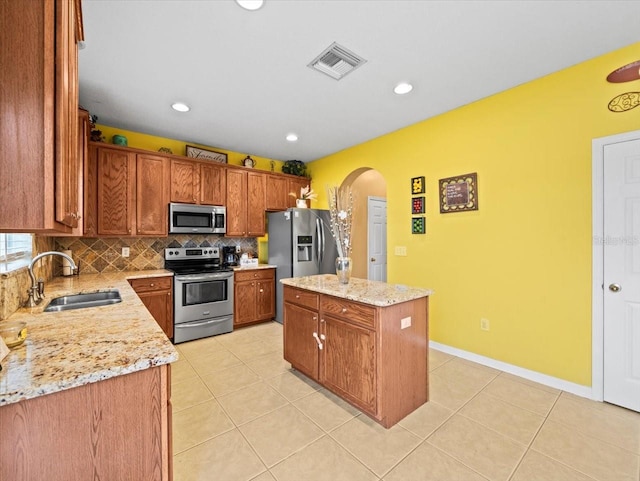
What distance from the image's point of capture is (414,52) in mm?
2176

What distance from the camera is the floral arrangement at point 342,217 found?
99.7 inches

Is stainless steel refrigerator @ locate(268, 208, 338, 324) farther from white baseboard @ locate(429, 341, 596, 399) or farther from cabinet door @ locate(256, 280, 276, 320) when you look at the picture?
white baseboard @ locate(429, 341, 596, 399)

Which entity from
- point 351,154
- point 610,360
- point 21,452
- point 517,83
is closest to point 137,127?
point 351,154

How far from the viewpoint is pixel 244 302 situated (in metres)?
4.14

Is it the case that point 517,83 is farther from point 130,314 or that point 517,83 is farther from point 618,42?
point 130,314

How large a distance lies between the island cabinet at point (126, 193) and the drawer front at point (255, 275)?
112cm

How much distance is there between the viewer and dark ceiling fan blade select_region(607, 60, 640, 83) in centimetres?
204

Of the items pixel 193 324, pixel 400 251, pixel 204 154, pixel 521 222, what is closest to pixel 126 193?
pixel 204 154

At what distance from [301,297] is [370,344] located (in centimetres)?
81

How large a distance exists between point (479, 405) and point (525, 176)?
6.67 feet

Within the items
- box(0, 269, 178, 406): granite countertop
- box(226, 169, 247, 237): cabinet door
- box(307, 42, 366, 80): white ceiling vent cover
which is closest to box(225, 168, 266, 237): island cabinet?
box(226, 169, 247, 237): cabinet door

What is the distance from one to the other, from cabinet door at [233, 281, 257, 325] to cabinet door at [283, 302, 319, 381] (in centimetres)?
152

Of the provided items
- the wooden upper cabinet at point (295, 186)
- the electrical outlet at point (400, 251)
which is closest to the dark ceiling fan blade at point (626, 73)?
the electrical outlet at point (400, 251)

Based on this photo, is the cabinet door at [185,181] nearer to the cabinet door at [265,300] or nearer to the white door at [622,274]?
the cabinet door at [265,300]
